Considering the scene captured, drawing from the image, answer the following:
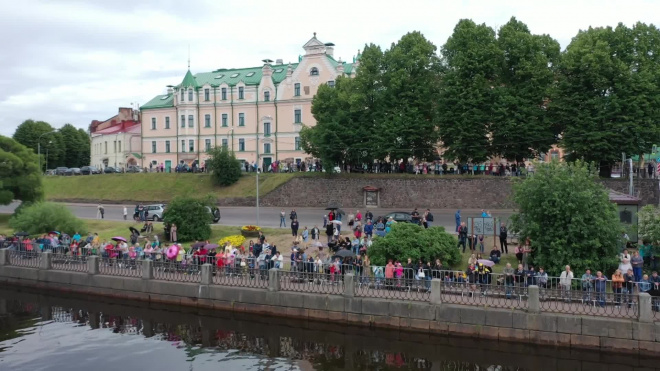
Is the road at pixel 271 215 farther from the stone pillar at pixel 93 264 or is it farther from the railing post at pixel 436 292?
the railing post at pixel 436 292

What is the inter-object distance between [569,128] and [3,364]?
1453 inches

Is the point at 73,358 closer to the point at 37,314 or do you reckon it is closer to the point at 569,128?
the point at 37,314

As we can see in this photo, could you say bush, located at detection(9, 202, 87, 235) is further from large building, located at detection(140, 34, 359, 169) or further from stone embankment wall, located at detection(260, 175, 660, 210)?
large building, located at detection(140, 34, 359, 169)

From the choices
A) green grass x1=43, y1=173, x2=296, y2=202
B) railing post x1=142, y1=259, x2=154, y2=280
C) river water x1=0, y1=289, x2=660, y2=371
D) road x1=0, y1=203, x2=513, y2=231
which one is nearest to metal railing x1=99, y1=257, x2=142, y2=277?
railing post x1=142, y1=259, x2=154, y2=280

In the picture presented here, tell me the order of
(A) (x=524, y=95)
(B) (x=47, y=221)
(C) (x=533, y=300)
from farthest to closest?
(A) (x=524, y=95)
(B) (x=47, y=221)
(C) (x=533, y=300)

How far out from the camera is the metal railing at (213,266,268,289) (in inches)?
929

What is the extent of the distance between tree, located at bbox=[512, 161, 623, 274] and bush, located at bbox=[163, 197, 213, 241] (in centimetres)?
1795

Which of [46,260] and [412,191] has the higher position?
[412,191]

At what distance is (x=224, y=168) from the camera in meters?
55.3

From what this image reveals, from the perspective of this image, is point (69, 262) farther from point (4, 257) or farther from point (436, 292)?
point (436, 292)

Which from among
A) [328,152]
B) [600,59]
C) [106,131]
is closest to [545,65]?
[600,59]

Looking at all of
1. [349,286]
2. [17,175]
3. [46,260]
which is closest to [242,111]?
[17,175]

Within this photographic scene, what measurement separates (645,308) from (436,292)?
20.3 feet

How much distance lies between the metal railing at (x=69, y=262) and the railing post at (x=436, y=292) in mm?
16066
